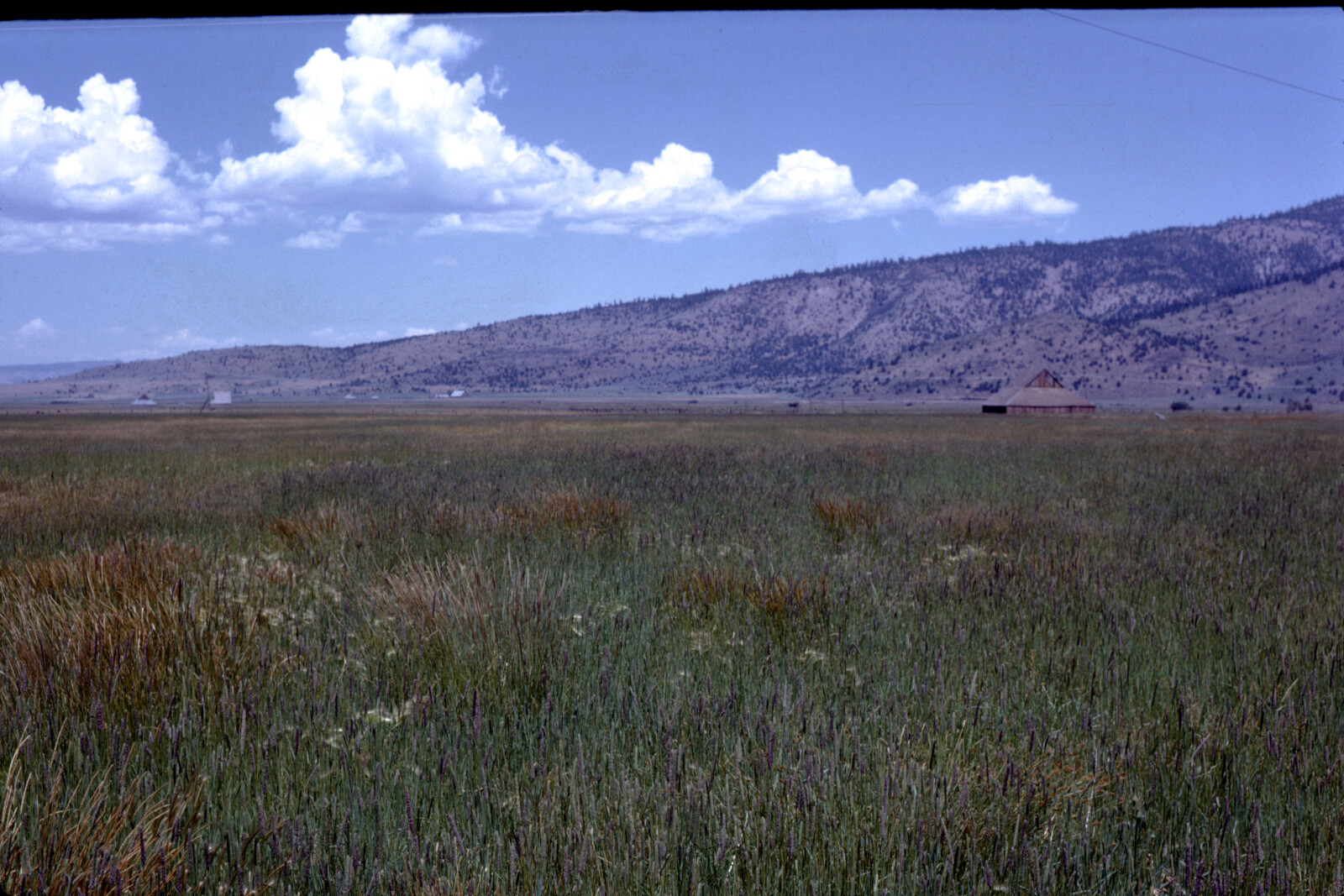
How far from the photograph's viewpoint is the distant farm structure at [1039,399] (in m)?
78.1

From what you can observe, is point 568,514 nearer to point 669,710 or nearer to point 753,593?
point 753,593

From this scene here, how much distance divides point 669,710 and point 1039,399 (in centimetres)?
8621

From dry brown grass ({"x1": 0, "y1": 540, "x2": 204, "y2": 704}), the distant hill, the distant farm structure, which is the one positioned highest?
the distant hill

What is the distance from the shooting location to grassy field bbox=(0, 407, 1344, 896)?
6.92 feet

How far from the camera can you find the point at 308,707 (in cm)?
308

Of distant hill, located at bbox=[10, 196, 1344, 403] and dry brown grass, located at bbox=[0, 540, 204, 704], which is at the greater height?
distant hill, located at bbox=[10, 196, 1344, 403]

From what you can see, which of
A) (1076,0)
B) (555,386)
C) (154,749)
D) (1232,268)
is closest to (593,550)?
(154,749)

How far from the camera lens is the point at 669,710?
3178mm

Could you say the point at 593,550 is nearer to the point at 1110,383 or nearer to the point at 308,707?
the point at 308,707

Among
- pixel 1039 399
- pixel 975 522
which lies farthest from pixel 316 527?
pixel 1039 399

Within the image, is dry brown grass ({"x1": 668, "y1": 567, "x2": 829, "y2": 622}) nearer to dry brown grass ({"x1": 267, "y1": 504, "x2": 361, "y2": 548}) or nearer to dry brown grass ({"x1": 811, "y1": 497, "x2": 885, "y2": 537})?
dry brown grass ({"x1": 811, "y1": 497, "x2": 885, "y2": 537})

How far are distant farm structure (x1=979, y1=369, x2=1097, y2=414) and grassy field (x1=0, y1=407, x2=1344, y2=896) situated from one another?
7575 centimetres

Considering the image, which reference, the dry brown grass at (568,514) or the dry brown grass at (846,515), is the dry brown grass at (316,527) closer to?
the dry brown grass at (568,514)

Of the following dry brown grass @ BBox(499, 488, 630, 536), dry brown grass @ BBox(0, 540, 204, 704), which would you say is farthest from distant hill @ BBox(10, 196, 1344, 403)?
dry brown grass @ BBox(0, 540, 204, 704)
